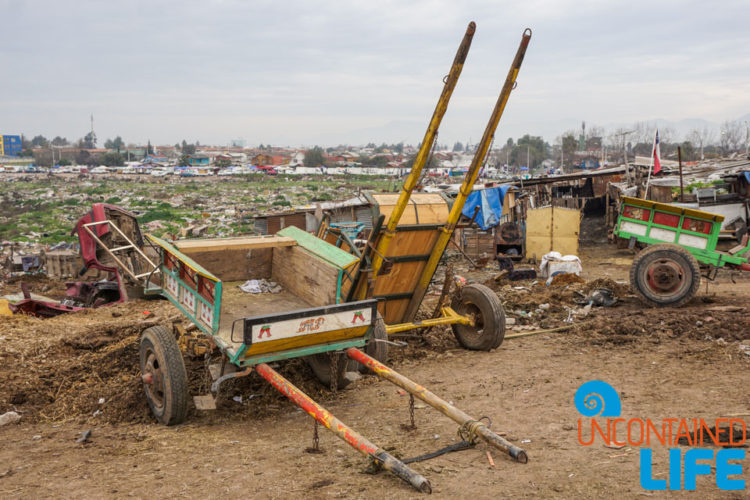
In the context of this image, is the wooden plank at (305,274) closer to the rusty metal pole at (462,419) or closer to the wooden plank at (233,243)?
the wooden plank at (233,243)

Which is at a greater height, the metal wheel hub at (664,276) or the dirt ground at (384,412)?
the metal wheel hub at (664,276)

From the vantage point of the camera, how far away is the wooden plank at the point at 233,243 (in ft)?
22.3

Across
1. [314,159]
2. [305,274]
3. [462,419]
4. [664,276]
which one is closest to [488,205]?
[664,276]

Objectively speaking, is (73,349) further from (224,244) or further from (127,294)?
(127,294)

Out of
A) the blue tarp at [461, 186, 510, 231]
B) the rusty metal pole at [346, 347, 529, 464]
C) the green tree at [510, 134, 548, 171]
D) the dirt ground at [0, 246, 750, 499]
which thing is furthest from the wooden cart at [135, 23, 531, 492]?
the green tree at [510, 134, 548, 171]

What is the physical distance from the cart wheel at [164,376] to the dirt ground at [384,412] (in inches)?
6.4

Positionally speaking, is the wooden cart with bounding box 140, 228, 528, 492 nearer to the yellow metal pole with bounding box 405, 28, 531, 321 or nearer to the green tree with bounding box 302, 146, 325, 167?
the yellow metal pole with bounding box 405, 28, 531, 321

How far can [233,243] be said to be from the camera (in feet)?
23.3

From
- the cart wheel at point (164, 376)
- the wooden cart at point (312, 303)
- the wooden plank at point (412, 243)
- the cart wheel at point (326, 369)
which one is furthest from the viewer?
the wooden plank at point (412, 243)

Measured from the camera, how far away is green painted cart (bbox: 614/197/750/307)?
9.79 m

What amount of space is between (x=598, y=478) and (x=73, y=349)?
6.47 meters

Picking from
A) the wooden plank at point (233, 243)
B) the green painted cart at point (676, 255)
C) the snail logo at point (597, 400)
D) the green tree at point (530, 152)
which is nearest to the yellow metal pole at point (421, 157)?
the wooden plank at point (233, 243)

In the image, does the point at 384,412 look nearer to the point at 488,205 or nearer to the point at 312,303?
the point at 312,303

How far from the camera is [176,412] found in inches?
217
